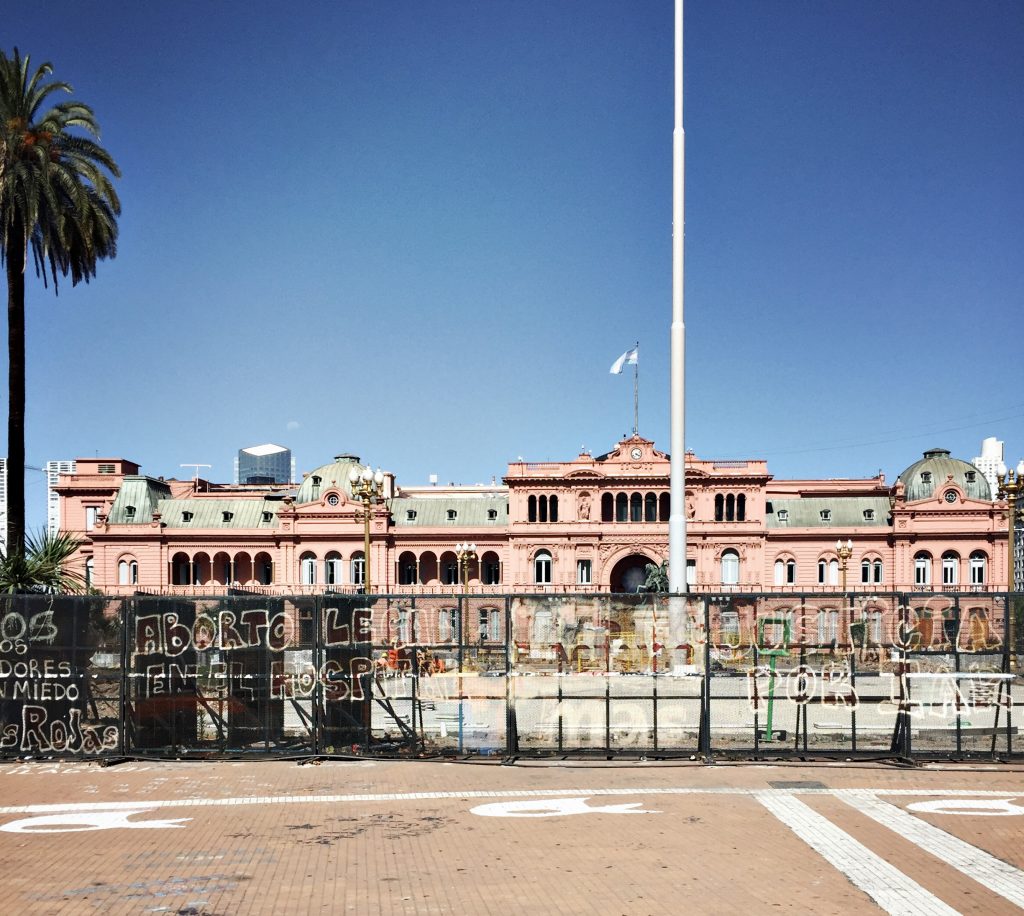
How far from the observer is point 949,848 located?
1262 cm

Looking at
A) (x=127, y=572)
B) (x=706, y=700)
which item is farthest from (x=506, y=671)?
(x=127, y=572)

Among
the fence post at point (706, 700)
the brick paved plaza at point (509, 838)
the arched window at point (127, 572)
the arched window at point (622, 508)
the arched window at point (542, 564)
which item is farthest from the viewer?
the arched window at point (127, 572)

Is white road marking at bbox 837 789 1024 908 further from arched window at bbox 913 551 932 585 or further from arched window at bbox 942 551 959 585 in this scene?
arched window at bbox 942 551 959 585

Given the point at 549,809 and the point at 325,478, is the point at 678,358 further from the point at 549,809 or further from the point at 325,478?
the point at 325,478

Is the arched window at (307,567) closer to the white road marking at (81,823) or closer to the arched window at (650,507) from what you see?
the arched window at (650,507)

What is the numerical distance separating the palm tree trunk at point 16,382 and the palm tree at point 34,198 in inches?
1.0

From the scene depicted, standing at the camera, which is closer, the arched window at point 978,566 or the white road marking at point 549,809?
the white road marking at point 549,809

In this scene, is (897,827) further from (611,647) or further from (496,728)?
(496,728)

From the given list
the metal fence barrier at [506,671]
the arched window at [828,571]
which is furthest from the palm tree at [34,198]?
the arched window at [828,571]

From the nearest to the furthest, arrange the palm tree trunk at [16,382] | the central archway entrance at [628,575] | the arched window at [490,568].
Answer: the palm tree trunk at [16,382]
the central archway entrance at [628,575]
the arched window at [490,568]

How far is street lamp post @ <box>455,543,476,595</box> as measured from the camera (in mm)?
58562

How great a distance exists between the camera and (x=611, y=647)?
19.0 m

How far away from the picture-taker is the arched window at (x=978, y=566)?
7456 centimetres

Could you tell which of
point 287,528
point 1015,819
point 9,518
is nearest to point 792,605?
point 1015,819
